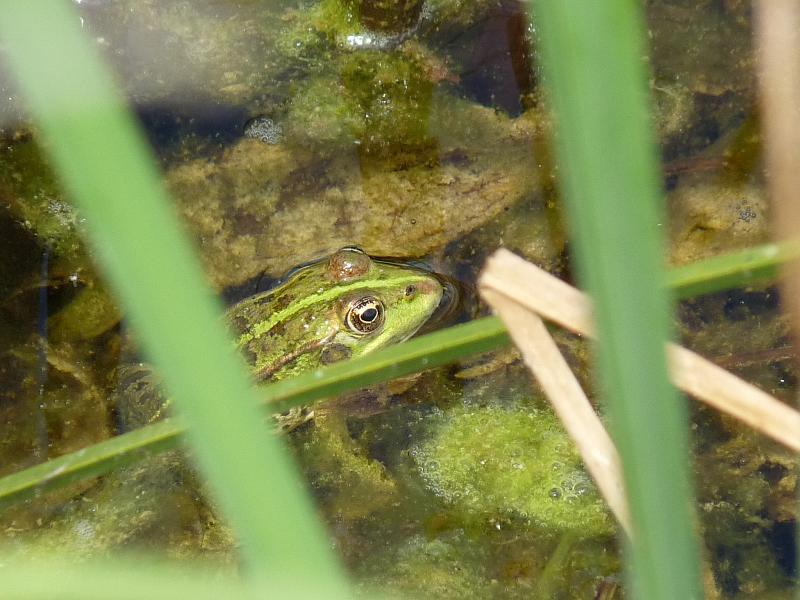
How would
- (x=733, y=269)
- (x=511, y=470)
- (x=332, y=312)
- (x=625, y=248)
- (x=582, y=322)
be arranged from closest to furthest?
1. (x=625, y=248)
2. (x=733, y=269)
3. (x=582, y=322)
4. (x=511, y=470)
5. (x=332, y=312)

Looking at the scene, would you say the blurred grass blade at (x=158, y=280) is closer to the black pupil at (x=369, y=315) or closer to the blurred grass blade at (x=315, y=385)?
the blurred grass blade at (x=315, y=385)

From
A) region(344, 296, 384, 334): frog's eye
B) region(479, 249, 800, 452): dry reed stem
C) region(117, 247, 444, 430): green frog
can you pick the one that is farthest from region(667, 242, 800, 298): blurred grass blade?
region(344, 296, 384, 334): frog's eye

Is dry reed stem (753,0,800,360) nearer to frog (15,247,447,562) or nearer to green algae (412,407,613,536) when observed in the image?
green algae (412,407,613,536)

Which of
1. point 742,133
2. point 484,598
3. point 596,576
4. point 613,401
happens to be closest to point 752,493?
point 596,576

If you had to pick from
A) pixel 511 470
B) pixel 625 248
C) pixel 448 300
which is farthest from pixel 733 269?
pixel 448 300

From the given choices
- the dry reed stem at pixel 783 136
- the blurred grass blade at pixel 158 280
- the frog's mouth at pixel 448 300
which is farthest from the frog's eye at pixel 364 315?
the blurred grass blade at pixel 158 280

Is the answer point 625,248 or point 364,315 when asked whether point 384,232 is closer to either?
point 364,315

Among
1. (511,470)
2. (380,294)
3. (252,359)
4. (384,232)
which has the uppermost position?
(384,232)
